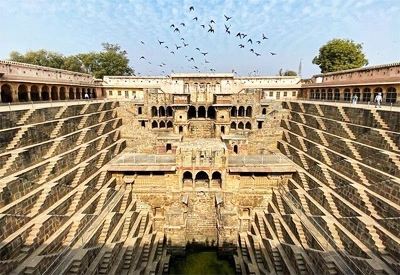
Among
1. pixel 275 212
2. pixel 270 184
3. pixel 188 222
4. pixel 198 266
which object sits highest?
pixel 270 184

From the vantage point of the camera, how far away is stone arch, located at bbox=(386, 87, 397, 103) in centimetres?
2028

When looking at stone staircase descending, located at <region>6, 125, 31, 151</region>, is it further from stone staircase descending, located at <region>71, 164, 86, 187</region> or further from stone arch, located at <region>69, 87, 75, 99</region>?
stone arch, located at <region>69, 87, 75, 99</region>

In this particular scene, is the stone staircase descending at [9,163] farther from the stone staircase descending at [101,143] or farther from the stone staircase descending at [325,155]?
the stone staircase descending at [325,155]

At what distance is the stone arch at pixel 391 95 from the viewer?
20.3 m

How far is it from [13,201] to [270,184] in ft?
55.4

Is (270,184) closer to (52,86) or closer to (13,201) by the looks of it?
(13,201)

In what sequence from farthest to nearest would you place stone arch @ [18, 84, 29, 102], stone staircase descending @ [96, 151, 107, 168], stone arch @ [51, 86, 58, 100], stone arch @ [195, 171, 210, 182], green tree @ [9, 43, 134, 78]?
1. green tree @ [9, 43, 134, 78]
2. stone arch @ [51, 86, 58, 100]
3. stone arch @ [18, 84, 29, 102]
4. stone arch @ [195, 171, 210, 182]
5. stone staircase descending @ [96, 151, 107, 168]

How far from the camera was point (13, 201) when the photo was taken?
10.4 metres

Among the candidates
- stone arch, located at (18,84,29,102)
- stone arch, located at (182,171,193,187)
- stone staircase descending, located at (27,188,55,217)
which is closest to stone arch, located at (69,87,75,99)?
stone arch, located at (18,84,29,102)

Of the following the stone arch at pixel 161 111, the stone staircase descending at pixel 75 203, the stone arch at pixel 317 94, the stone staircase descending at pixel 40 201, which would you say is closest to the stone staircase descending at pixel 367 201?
the stone staircase descending at pixel 75 203

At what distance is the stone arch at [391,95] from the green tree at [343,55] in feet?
67.7

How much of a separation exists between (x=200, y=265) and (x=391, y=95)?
2222cm

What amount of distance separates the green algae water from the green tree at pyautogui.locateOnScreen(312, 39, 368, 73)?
38.7 meters

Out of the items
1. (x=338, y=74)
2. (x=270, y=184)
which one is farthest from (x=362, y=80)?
(x=270, y=184)
